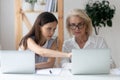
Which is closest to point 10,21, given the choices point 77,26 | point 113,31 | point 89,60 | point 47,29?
point 47,29

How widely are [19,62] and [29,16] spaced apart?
1820 mm

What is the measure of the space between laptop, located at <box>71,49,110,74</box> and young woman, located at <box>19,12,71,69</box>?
0.35m

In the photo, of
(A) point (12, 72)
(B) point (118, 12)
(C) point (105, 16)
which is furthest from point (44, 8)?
(A) point (12, 72)

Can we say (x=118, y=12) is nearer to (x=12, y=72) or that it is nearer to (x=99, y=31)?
(x=99, y=31)

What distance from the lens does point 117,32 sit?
3221 mm

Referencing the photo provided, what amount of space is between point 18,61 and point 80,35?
0.84 m

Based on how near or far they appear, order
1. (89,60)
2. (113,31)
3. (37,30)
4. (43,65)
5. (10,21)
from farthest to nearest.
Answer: (113,31) < (10,21) < (37,30) < (43,65) < (89,60)

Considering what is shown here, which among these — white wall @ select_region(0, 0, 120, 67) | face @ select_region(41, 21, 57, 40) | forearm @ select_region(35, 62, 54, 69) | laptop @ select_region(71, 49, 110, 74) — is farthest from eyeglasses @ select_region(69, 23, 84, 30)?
white wall @ select_region(0, 0, 120, 67)

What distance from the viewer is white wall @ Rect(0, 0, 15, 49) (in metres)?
3.03

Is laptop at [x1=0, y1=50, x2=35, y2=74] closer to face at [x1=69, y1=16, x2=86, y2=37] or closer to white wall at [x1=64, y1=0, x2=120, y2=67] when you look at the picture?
face at [x1=69, y1=16, x2=86, y2=37]

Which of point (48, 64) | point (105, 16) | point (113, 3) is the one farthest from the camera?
point (113, 3)

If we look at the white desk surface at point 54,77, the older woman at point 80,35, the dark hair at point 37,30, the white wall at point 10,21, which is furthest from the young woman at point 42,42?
the white wall at point 10,21

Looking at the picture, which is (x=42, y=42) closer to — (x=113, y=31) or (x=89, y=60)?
(x=89, y=60)

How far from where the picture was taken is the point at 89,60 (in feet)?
4.18
